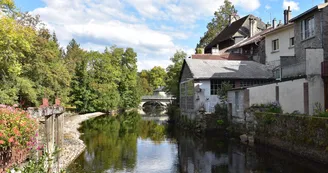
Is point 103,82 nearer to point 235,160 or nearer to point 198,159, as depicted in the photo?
point 198,159

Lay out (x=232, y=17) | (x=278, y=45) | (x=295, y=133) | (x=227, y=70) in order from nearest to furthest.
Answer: (x=295, y=133)
(x=227, y=70)
(x=278, y=45)
(x=232, y=17)

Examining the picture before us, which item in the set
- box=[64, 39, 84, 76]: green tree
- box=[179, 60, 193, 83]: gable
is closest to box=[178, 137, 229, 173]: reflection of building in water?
box=[179, 60, 193, 83]: gable

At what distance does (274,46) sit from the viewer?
106 ft

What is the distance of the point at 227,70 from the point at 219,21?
3087 cm

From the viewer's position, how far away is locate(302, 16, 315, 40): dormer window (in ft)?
69.8

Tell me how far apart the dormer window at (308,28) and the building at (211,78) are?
25.1ft

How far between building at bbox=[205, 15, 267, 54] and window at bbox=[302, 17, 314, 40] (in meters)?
19.1

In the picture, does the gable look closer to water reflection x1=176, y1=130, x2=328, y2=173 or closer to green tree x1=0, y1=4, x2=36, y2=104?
water reflection x1=176, y1=130, x2=328, y2=173

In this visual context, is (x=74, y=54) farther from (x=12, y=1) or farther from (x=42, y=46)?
(x=12, y=1)

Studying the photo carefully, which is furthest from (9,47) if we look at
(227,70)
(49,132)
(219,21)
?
(219,21)

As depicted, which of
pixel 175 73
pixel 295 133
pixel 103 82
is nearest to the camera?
pixel 295 133

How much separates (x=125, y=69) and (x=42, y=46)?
34934 mm

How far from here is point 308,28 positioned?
71.4 ft

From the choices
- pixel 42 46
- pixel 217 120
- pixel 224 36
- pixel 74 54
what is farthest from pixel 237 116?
pixel 74 54
